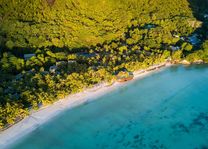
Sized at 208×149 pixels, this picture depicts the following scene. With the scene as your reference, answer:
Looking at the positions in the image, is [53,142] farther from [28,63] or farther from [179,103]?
[179,103]

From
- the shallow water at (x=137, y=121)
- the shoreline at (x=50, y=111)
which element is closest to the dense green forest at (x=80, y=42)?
the shoreline at (x=50, y=111)

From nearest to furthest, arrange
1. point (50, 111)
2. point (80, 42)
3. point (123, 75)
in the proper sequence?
point (50, 111), point (123, 75), point (80, 42)

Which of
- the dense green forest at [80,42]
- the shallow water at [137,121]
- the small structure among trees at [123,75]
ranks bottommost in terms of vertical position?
the shallow water at [137,121]

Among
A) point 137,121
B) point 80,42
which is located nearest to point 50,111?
point 137,121

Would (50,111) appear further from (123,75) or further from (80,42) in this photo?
(80,42)

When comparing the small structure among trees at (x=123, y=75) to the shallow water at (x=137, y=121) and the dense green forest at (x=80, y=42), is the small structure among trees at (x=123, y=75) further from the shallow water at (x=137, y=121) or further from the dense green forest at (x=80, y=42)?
the shallow water at (x=137, y=121)

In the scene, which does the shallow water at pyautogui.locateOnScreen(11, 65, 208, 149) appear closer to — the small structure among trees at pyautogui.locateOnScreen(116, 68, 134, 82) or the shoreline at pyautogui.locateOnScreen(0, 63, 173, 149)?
the shoreline at pyautogui.locateOnScreen(0, 63, 173, 149)
